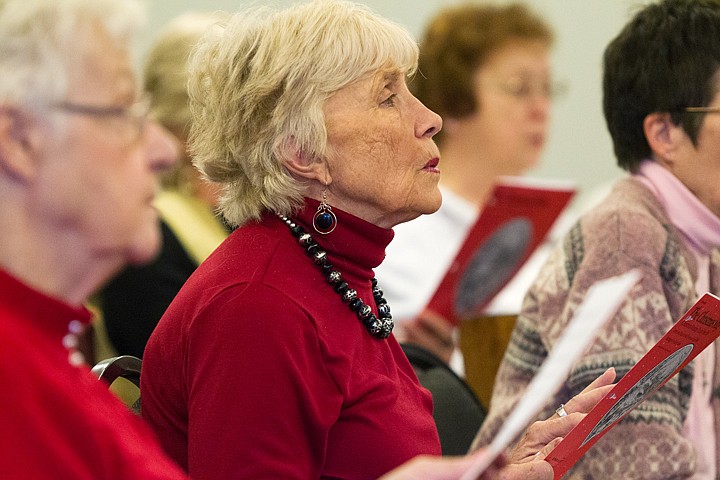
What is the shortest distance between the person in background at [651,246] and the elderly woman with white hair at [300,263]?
1.01ft

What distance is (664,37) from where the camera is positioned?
1976mm

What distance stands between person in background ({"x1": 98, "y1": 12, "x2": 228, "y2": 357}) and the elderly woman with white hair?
33.9 inches

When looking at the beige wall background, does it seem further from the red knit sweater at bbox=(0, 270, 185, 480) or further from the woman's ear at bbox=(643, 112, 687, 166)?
the red knit sweater at bbox=(0, 270, 185, 480)

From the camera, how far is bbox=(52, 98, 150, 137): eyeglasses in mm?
947

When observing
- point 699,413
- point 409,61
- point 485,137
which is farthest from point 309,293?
point 485,137

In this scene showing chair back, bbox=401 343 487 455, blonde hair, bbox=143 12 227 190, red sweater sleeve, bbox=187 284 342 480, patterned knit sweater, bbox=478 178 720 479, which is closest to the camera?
red sweater sleeve, bbox=187 284 342 480

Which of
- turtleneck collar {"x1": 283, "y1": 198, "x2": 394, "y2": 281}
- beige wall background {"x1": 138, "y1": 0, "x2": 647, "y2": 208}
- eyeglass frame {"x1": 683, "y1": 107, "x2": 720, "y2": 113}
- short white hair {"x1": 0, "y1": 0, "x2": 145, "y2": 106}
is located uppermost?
short white hair {"x1": 0, "y1": 0, "x2": 145, "y2": 106}

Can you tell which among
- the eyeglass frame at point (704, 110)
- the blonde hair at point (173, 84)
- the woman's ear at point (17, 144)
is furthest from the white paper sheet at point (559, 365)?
the blonde hair at point (173, 84)

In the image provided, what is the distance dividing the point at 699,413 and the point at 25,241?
51.2 inches

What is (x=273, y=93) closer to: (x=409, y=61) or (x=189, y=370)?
(x=409, y=61)

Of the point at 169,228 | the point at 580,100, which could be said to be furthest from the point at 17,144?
the point at 580,100

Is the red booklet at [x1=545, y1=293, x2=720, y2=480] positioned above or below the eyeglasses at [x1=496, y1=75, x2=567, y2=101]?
above

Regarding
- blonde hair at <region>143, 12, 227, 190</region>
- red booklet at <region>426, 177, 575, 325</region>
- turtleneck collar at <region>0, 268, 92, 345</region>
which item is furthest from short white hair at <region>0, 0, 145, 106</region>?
blonde hair at <region>143, 12, 227, 190</region>

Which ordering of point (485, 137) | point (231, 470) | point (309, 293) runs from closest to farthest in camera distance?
point (231, 470), point (309, 293), point (485, 137)
